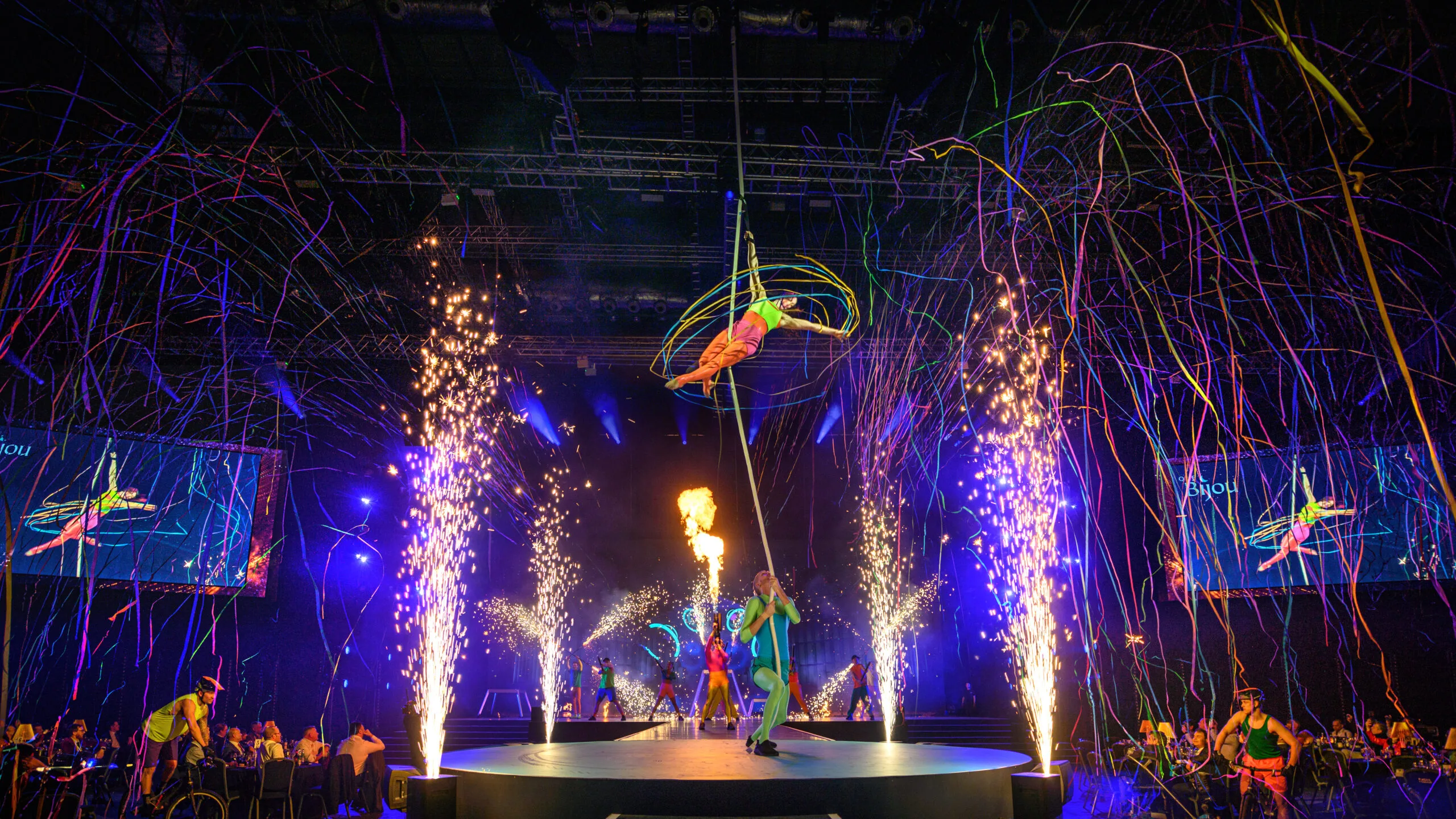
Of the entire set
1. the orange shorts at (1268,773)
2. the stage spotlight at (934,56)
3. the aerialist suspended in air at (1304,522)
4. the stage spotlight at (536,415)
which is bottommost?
the orange shorts at (1268,773)

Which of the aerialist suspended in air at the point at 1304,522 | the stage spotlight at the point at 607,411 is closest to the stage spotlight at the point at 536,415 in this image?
the stage spotlight at the point at 607,411

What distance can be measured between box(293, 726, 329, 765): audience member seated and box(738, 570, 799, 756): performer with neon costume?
5.95m

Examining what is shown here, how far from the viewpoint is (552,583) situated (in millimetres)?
20594

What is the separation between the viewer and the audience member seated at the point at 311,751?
9547 millimetres

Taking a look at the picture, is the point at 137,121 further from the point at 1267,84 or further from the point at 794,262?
the point at 1267,84

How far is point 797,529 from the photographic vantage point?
2103cm

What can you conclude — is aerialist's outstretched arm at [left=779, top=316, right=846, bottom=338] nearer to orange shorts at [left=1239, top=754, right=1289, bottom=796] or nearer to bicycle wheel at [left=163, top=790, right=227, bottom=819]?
orange shorts at [left=1239, top=754, right=1289, bottom=796]

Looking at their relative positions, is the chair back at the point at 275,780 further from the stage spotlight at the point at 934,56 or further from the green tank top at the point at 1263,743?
the stage spotlight at the point at 934,56

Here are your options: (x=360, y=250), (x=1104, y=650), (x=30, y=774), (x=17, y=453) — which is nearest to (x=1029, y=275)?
(x=1104, y=650)

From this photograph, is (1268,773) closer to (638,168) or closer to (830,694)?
(638,168)

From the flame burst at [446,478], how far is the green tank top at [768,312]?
22.5 feet

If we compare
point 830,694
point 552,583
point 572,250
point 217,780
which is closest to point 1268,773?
point 217,780

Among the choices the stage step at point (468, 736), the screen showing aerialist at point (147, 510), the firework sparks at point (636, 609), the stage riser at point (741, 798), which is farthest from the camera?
the firework sparks at point (636, 609)

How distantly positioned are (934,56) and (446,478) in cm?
1162
